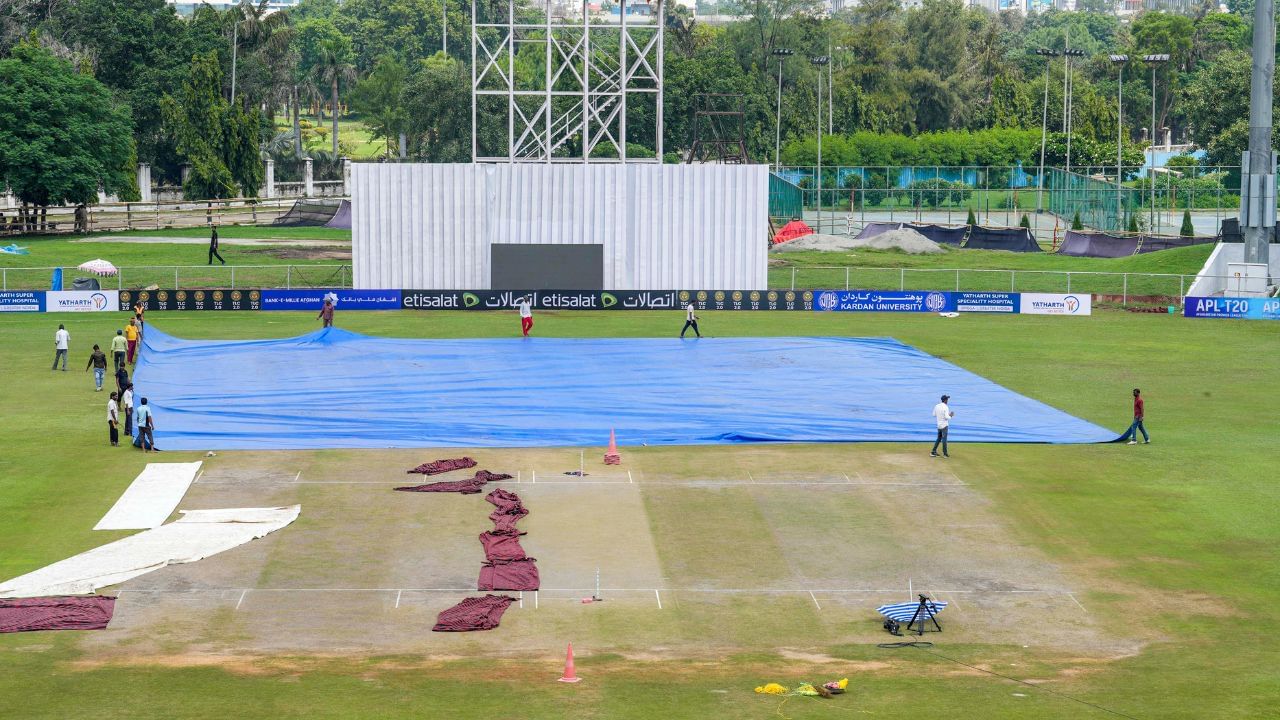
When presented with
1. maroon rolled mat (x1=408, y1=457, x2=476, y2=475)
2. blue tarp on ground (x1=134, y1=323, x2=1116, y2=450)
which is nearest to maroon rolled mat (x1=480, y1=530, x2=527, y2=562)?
maroon rolled mat (x1=408, y1=457, x2=476, y2=475)

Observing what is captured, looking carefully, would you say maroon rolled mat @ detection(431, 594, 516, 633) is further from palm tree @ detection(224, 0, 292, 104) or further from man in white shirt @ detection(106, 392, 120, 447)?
palm tree @ detection(224, 0, 292, 104)

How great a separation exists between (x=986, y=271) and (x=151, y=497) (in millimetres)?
49610

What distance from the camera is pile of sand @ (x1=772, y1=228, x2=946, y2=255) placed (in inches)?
3455

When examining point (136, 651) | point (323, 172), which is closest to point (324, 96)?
point (323, 172)

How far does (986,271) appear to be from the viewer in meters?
70.6

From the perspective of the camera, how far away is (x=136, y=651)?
21.3 metres

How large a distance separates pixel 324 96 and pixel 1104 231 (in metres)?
104

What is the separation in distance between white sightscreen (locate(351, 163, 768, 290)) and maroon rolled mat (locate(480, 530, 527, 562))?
3788cm

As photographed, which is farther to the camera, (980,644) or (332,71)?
(332,71)

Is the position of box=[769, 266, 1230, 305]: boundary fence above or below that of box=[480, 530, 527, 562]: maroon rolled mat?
above

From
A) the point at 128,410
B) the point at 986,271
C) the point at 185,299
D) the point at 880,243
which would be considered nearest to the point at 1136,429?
the point at 128,410

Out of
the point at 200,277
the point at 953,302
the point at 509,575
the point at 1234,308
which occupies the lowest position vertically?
the point at 509,575

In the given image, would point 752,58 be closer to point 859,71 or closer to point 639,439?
point 859,71

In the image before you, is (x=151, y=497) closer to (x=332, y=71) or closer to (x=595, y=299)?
(x=595, y=299)
